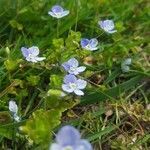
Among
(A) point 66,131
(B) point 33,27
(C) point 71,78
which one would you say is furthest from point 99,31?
(A) point 66,131

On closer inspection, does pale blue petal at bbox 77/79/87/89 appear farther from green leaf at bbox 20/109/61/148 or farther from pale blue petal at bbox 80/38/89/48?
green leaf at bbox 20/109/61/148

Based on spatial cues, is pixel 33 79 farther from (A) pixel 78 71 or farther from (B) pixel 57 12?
(B) pixel 57 12

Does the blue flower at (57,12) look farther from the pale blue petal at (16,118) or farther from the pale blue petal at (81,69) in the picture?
the pale blue petal at (16,118)

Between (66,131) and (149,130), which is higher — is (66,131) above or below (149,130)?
above

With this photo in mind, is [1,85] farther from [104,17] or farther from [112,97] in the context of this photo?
[104,17]

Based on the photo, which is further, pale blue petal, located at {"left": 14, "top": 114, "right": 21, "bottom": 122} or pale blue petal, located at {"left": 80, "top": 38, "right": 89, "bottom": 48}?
pale blue petal, located at {"left": 80, "top": 38, "right": 89, "bottom": 48}

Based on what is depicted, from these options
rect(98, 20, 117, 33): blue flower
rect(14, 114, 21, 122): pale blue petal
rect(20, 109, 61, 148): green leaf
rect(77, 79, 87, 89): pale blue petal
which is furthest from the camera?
rect(98, 20, 117, 33): blue flower

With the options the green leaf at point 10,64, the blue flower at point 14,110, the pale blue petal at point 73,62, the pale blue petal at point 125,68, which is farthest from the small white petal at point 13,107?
the pale blue petal at point 125,68

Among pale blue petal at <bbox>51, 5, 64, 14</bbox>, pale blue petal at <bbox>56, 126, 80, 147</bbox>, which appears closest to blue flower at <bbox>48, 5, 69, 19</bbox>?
pale blue petal at <bbox>51, 5, 64, 14</bbox>

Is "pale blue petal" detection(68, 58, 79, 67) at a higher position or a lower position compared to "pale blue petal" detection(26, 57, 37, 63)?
lower
